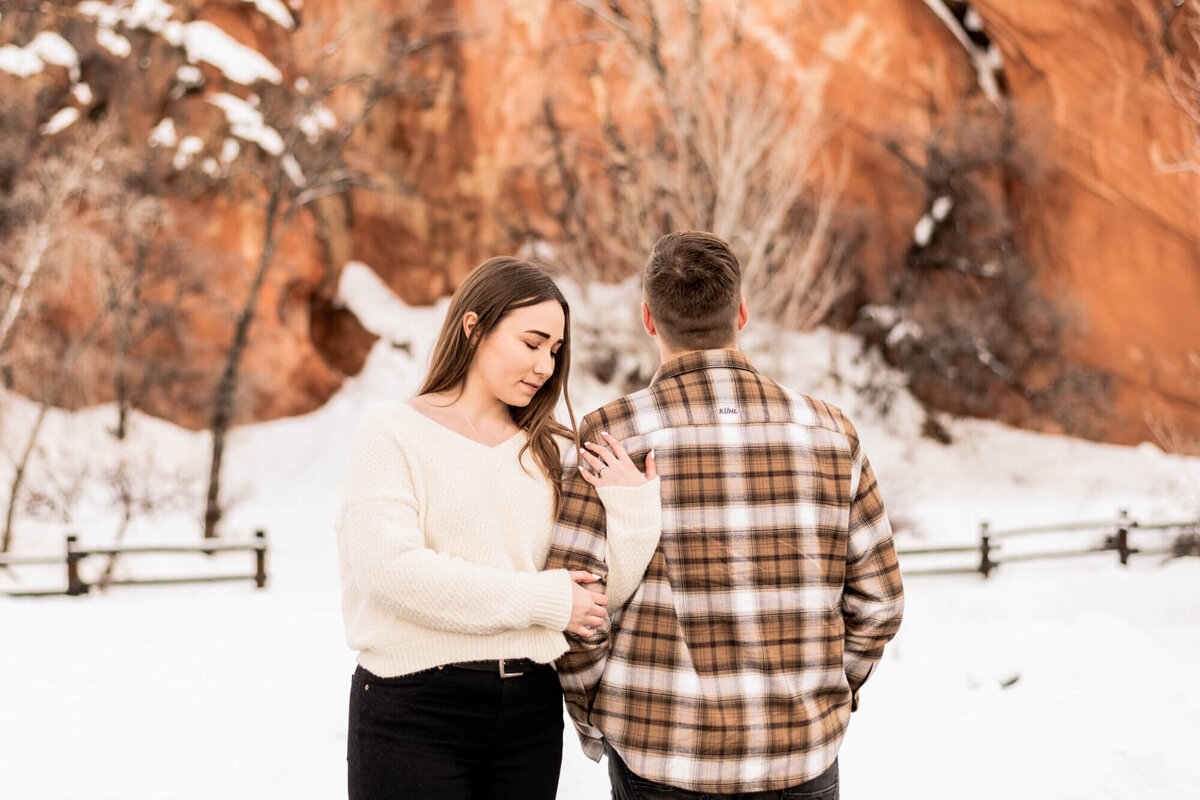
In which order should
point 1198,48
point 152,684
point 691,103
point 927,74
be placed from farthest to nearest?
point 927,74, point 1198,48, point 691,103, point 152,684

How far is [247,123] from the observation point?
18.6 metres

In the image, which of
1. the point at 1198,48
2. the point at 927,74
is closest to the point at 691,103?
the point at 1198,48

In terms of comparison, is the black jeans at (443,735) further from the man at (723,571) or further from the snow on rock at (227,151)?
the snow on rock at (227,151)

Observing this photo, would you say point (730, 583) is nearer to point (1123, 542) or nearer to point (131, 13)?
point (1123, 542)

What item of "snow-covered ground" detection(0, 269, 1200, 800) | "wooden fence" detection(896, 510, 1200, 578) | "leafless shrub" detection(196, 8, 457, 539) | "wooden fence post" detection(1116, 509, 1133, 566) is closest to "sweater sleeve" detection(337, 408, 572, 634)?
"snow-covered ground" detection(0, 269, 1200, 800)

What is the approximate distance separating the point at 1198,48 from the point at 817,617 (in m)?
15.5

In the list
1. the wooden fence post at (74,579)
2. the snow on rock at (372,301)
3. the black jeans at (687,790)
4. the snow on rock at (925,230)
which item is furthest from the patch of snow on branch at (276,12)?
the black jeans at (687,790)

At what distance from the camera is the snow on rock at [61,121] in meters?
17.2

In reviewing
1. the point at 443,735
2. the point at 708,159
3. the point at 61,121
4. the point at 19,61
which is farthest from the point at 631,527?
the point at 19,61

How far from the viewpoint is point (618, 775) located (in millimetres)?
1745

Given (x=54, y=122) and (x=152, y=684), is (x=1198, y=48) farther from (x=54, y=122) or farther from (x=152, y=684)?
(x=54, y=122)

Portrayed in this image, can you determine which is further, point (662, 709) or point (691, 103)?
point (691, 103)

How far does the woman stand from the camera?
5.35 ft

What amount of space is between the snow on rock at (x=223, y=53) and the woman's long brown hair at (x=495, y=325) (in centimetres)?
1995
